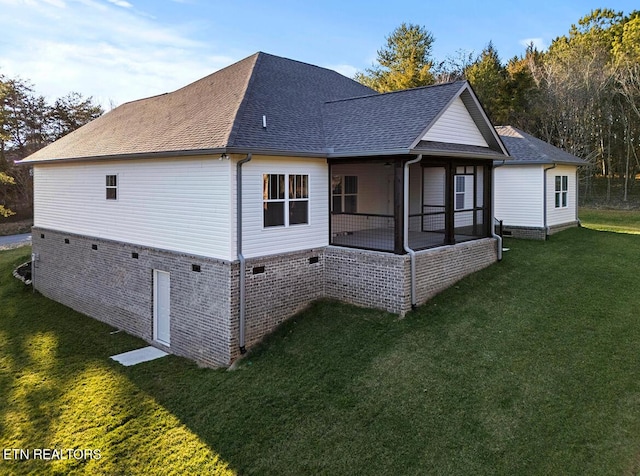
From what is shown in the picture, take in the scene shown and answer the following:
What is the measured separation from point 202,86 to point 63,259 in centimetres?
740

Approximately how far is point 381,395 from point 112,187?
962cm

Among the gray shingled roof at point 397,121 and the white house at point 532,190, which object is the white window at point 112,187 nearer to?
the gray shingled roof at point 397,121

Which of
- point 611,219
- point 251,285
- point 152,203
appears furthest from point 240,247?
point 611,219

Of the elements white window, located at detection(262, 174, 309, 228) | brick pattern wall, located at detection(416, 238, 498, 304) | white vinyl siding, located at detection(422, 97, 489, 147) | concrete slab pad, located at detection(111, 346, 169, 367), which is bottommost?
concrete slab pad, located at detection(111, 346, 169, 367)

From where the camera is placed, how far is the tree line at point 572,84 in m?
33.5

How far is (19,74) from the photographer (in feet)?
131

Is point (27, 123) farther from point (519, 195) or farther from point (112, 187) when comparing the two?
point (519, 195)

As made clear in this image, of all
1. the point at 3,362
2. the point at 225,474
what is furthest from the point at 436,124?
the point at 3,362

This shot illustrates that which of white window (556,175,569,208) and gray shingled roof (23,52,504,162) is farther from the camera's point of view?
white window (556,175,569,208)

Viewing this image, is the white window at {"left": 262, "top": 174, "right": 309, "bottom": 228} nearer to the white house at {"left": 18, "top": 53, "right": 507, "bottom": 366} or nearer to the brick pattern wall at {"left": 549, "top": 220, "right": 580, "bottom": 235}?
the white house at {"left": 18, "top": 53, "right": 507, "bottom": 366}

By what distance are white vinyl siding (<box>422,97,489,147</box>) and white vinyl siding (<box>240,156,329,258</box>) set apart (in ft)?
9.00

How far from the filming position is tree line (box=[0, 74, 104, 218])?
3909 centimetres

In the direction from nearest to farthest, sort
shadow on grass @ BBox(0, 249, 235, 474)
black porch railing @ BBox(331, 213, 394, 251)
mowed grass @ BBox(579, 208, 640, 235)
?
shadow on grass @ BBox(0, 249, 235, 474) → black porch railing @ BBox(331, 213, 394, 251) → mowed grass @ BBox(579, 208, 640, 235)

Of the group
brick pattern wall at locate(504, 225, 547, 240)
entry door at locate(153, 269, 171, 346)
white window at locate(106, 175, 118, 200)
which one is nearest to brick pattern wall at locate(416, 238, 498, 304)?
brick pattern wall at locate(504, 225, 547, 240)
